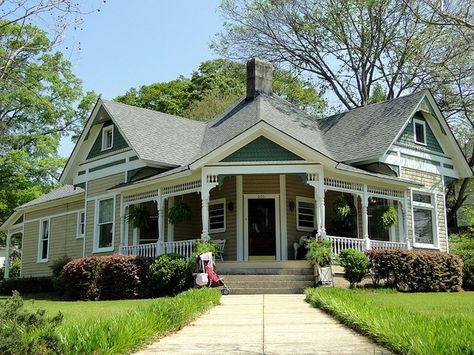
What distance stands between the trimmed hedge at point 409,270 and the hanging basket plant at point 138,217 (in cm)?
781

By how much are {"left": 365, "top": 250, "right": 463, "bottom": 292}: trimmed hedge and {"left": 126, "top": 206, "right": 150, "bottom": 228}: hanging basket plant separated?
7811mm

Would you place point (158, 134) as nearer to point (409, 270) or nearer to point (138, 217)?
point (138, 217)

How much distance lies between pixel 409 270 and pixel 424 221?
5.64 meters

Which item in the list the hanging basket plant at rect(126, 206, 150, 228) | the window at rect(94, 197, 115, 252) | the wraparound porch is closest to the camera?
the wraparound porch

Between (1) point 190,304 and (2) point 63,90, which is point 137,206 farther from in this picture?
(2) point 63,90

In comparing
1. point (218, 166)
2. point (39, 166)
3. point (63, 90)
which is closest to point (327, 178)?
point (218, 166)

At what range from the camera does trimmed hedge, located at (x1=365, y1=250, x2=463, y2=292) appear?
1530 centimetres

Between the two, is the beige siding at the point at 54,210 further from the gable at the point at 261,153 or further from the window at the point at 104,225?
the gable at the point at 261,153

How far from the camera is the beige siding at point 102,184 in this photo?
68.1 ft

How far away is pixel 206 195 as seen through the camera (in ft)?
53.2

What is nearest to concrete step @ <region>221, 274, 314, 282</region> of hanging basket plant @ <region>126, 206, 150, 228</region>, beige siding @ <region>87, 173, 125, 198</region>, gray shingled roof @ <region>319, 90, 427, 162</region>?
hanging basket plant @ <region>126, 206, 150, 228</region>

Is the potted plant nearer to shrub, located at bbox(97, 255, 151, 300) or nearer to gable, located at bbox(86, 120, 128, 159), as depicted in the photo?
shrub, located at bbox(97, 255, 151, 300)

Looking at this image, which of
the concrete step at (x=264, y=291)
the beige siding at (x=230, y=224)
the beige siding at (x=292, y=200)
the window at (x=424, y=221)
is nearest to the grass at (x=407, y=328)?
the concrete step at (x=264, y=291)

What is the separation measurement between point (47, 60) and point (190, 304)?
1578 centimetres
